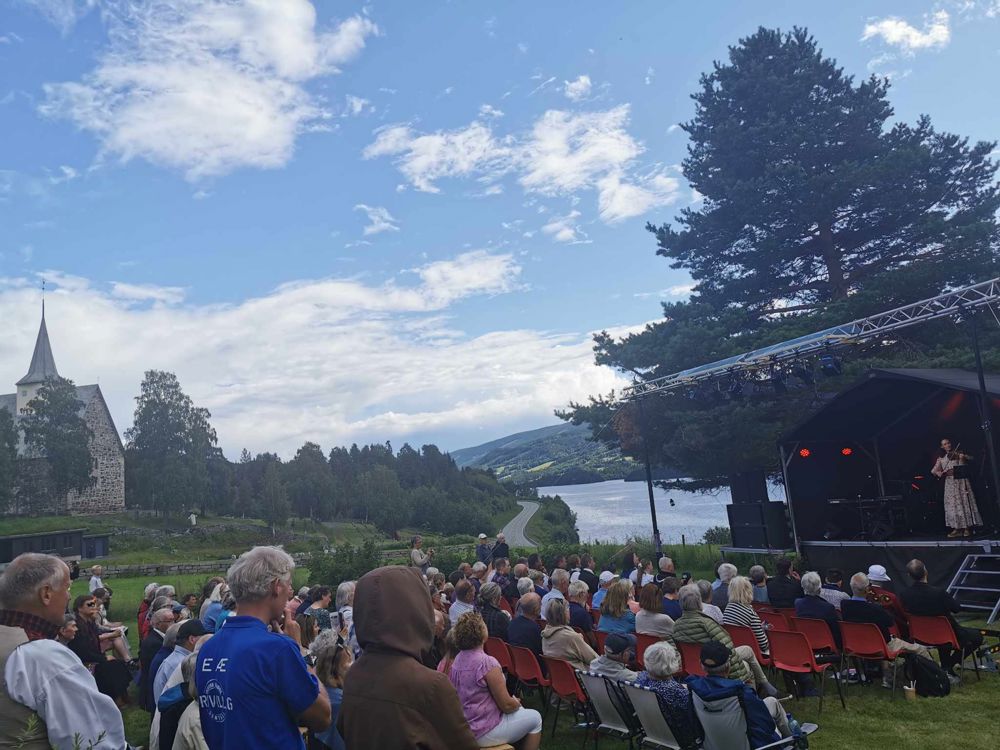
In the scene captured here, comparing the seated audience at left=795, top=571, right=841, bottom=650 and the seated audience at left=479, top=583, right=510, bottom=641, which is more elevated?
the seated audience at left=479, top=583, right=510, bottom=641

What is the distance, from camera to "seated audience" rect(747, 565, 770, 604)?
7160 mm

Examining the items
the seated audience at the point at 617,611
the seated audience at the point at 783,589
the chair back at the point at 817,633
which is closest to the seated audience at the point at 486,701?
the seated audience at the point at 617,611

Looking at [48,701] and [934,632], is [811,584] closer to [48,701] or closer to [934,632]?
[934,632]

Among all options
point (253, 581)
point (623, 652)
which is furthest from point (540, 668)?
point (253, 581)

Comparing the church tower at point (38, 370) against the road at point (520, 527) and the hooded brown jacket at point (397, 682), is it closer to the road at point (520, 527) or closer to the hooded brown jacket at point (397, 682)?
the road at point (520, 527)

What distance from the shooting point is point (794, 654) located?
546 centimetres

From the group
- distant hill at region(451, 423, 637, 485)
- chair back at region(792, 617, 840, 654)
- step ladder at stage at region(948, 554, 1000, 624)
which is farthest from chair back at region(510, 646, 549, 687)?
distant hill at region(451, 423, 637, 485)

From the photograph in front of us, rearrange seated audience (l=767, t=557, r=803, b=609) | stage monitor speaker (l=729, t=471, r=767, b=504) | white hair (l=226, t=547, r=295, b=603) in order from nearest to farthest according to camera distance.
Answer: white hair (l=226, t=547, r=295, b=603) < seated audience (l=767, t=557, r=803, b=609) < stage monitor speaker (l=729, t=471, r=767, b=504)

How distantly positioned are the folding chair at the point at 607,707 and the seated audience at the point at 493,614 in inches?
49.6

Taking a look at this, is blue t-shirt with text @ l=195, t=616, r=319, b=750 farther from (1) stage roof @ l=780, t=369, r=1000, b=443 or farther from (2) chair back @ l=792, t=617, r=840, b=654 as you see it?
(1) stage roof @ l=780, t=369, r=1000, b=443

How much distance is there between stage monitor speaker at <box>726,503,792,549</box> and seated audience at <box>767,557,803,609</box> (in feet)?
19.9

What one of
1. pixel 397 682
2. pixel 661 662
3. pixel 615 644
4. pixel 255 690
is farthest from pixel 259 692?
pixel 615 644

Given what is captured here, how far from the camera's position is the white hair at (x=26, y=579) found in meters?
2.30

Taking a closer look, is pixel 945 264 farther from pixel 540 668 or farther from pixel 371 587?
pixel 371 587
